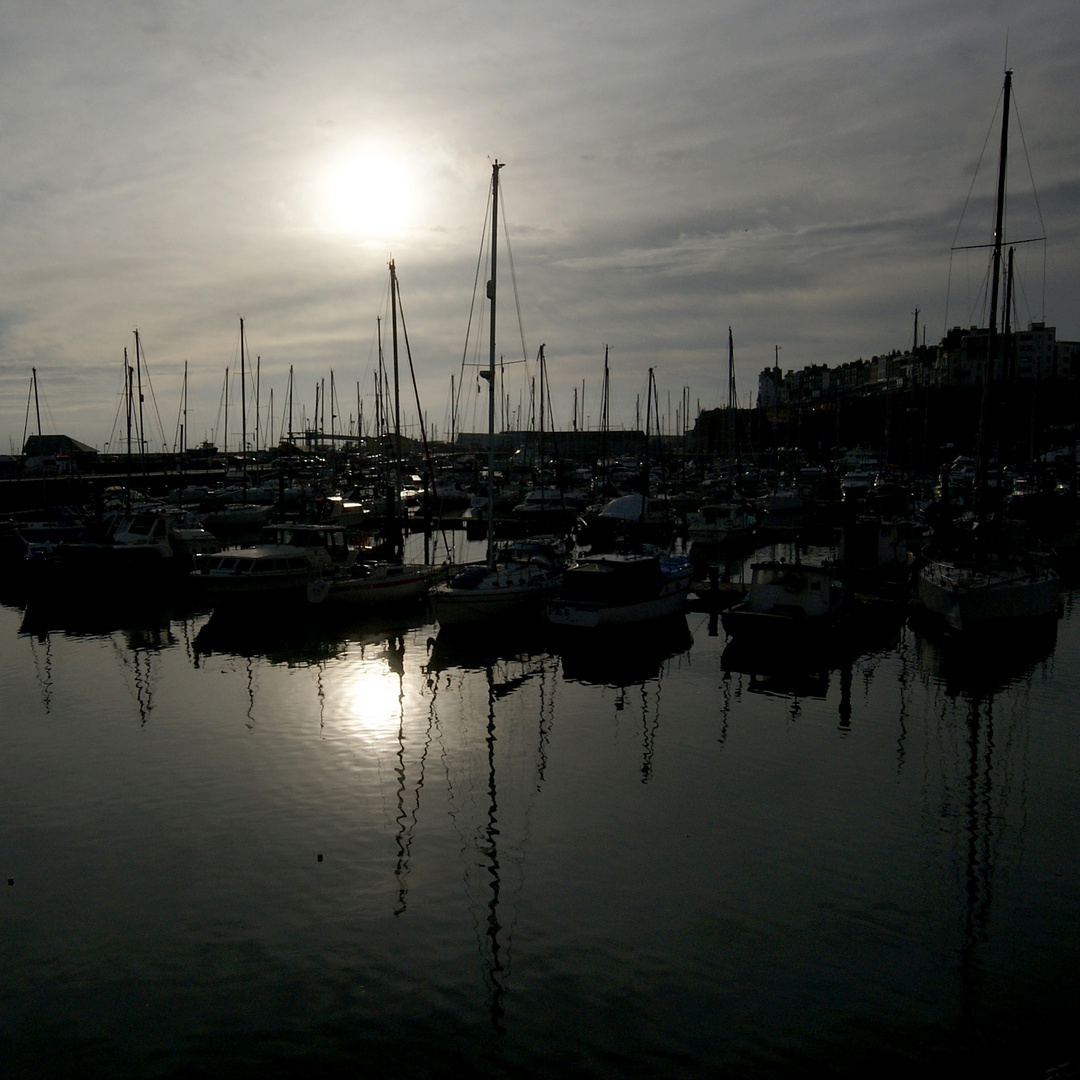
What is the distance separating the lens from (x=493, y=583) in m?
30.8

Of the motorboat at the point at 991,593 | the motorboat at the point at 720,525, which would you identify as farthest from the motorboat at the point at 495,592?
the motorboat at the point at 720,525

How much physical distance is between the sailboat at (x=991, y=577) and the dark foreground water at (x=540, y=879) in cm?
435

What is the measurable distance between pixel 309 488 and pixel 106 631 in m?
51.1

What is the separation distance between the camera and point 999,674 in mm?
25453

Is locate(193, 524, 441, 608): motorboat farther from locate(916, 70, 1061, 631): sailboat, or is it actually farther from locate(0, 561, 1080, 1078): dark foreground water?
locate(916, 70, 1061, 631): sailboat

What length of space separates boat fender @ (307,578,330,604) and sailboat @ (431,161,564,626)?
14.9 ft

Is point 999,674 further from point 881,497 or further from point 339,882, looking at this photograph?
point 881,497

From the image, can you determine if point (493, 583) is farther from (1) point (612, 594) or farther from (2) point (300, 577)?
(2) point (300, 577)

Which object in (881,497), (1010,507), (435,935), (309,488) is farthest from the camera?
(309,488)

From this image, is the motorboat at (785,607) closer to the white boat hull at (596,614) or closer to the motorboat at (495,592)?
the white boat hull at (596,614)

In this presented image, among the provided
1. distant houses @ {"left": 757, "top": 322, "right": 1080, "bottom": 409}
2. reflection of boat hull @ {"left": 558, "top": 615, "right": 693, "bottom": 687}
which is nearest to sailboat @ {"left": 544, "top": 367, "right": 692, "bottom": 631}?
reflection of boat hull @ {"left": 558, "top": 615, "right": 693, "bottom": 687}

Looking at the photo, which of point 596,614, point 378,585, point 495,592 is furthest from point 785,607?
point 378,585

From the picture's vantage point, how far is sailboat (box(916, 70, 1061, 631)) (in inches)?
1121

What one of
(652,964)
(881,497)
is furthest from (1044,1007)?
(881,497)
